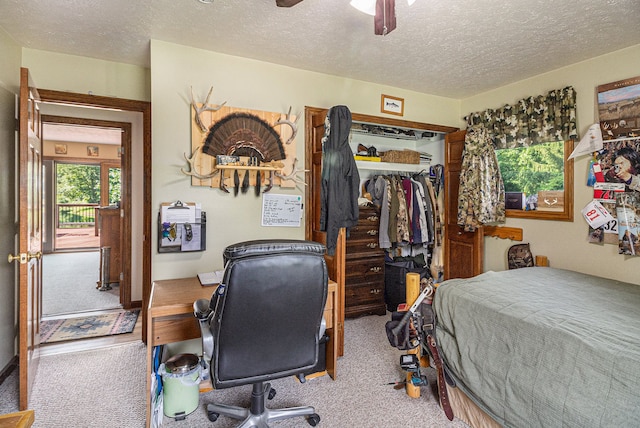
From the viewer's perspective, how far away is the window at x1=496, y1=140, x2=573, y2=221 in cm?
305

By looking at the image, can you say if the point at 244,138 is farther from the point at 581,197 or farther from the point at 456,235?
the point at 581,197

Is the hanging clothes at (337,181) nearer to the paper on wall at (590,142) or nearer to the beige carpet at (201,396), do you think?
the beige carpet at (201,396)

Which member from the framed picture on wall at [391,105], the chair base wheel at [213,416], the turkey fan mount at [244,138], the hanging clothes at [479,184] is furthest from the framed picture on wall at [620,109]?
the chair base wheel at [213,416]

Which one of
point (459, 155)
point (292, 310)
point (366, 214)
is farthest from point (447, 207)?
point (292, 310)

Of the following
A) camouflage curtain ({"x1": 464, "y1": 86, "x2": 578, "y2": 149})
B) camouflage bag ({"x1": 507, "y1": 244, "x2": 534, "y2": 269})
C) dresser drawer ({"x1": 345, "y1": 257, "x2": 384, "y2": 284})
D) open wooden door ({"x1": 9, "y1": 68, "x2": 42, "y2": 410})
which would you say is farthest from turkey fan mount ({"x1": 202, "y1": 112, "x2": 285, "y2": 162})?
camouflage bag ({"x1": 507, "y1": 244, "x2": 534, "y2": 269})

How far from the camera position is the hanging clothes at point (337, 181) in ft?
8.57

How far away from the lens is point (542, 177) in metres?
3.27

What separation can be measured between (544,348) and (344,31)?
2.24m

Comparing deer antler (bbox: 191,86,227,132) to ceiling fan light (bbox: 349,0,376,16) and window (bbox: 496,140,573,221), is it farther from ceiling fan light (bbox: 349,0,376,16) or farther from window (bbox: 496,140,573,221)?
window (bbox: 496,140,573,221)

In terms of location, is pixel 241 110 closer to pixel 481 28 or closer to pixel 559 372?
pixel 481 28

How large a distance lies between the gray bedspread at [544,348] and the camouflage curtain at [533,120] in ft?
4.89

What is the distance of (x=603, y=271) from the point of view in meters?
2.80

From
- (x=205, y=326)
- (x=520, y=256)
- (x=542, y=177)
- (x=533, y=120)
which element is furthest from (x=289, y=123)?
(x=520, y=256)

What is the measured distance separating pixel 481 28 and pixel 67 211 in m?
11.2
